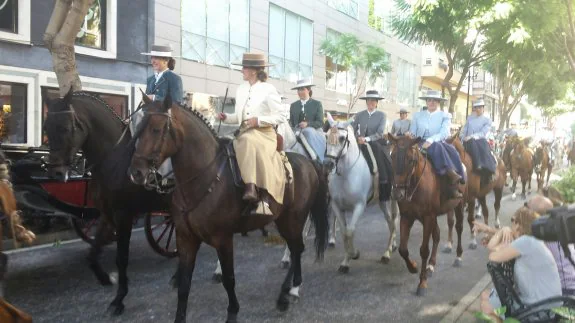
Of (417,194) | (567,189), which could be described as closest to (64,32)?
(417,194)

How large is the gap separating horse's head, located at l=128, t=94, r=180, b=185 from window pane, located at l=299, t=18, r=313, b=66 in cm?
1980

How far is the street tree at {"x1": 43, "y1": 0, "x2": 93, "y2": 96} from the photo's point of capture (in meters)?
8.66

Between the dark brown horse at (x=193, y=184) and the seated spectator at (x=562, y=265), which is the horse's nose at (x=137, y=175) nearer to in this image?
the dark brown horse at (x=193, y=184)

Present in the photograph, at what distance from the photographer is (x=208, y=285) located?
6629 millimetres

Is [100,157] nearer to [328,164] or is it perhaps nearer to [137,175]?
[137,175]

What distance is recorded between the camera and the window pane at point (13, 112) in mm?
12641

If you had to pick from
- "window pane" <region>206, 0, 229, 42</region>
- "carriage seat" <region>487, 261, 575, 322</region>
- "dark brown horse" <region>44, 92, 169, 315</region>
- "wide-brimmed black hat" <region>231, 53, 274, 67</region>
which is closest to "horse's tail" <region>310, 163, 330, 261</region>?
"wide-brimmed black hat" <region>231, 53, 274, 67</region>

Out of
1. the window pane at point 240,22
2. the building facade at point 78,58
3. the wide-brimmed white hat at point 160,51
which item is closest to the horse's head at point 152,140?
the wide-brimmed white hat at point 160,51

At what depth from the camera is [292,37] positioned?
23.1 meters

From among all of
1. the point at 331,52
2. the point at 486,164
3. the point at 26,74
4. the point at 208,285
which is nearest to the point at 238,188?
the point at 208,285

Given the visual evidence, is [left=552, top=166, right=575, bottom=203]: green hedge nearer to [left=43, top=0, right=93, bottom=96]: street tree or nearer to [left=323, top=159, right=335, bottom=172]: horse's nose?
[left=323, top=159, right=335, bottom=172]: horse's nose

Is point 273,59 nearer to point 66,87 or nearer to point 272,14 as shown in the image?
point 272,14

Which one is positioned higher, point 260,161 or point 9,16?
point 9,16

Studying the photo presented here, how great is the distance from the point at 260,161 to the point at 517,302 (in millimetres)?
2643
